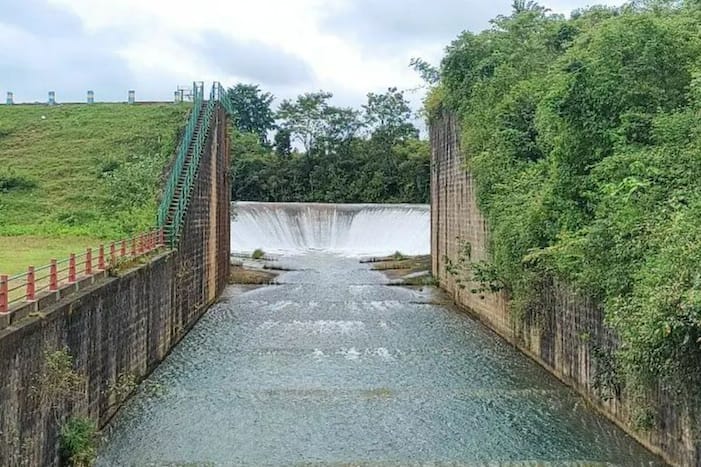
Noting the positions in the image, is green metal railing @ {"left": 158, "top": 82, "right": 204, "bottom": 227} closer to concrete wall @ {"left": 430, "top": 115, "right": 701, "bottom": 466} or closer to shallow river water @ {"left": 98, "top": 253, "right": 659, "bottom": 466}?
shallow river water @ {"left": 98, "top": 253, "right": 659, "bottom": 466}

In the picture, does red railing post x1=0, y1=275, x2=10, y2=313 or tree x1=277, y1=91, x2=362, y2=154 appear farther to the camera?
tree x1=277, y1=91, x2=362, y2=154

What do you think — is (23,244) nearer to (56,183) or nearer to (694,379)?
(56,183)

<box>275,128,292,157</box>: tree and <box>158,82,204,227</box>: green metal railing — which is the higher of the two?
<box>275,128,292,157</box>: tree

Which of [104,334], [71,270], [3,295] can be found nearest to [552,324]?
[104,334]

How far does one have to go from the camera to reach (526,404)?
41.2 ft

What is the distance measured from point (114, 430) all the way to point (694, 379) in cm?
811

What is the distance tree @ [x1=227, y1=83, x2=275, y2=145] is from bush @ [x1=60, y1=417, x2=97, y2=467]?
222ft

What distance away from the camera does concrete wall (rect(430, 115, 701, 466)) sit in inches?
373

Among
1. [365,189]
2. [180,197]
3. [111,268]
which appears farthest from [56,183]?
[365,189]

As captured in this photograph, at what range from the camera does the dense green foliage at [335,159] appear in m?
59.4

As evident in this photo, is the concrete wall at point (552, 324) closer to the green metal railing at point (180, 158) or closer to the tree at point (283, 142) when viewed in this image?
the green metal railing at point (180, 158)

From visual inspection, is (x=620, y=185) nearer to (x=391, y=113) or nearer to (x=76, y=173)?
(x=76, y=173)

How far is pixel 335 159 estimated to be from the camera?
202 ft

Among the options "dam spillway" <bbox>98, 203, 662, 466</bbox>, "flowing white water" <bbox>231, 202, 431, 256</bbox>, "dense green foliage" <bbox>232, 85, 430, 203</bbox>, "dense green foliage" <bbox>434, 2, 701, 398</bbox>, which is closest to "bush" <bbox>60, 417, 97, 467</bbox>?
"dam spillway" <bbox>98, 203, 662, 466</bbox>
